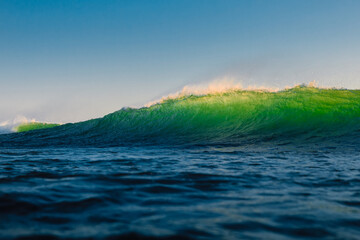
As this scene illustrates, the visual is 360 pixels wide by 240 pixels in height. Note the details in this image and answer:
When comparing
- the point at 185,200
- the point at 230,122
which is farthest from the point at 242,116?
the point at 185,200

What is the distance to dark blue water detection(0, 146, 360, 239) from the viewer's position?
2.14 metres

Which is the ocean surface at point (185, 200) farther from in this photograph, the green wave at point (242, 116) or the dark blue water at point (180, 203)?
the green wave at point (242, 116)

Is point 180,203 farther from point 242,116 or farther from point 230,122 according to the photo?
point 242,116

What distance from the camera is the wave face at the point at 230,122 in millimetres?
10719

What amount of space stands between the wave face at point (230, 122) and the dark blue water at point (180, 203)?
5733 mm

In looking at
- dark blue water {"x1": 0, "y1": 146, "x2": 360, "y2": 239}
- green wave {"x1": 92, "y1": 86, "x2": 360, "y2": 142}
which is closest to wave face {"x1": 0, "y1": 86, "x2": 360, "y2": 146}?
green wave {"x1": 92, "y1": 86, "x2": 360, "y2": 142}

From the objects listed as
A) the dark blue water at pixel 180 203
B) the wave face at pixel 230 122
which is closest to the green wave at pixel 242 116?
the wave face at pixel 230 122

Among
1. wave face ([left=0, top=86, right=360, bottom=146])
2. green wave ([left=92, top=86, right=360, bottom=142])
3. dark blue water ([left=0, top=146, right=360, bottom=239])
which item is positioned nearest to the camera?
dark blue water ([left=0, top=146, right=360, bottom=239])

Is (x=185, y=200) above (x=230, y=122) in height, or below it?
below

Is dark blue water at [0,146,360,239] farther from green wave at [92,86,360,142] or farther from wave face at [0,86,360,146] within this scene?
green wave at [92,86,360,142]

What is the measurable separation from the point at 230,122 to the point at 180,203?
11036mm

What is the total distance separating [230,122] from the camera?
537 inches

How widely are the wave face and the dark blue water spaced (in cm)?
573

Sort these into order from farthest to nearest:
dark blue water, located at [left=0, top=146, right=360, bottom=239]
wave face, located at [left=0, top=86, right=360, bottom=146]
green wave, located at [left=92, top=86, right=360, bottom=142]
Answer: green wave, located at [left=92, top=86, right=360, bottom=142] < wave face, located at [left=0, top=86, right=360, bottom=146] < dark blue water, located at [left=0, top=146, right=360, bottom=239]
